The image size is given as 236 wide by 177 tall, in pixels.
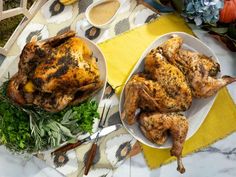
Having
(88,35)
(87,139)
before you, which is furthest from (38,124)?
(88,35)

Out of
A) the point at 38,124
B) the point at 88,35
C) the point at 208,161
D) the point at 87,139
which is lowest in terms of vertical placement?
the point at 208,161

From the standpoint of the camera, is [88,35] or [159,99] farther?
[88,35]

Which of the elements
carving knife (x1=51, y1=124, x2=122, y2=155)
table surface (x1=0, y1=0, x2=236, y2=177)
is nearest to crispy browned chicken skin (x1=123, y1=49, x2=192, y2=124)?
carving knife (x1=51, y1=124, x2=122, y2=155)

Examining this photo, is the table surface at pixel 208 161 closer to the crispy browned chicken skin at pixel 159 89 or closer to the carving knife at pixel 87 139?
the carving knife at pixel 87 139

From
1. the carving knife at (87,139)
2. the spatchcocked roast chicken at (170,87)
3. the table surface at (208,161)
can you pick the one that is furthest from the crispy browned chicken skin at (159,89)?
the table surface at (208,161)

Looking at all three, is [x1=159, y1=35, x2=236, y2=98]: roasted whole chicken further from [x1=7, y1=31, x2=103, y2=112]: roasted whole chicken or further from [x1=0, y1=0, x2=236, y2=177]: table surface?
[x1=7, y1=31, x2=103, y2=112]: roasted whole chicken

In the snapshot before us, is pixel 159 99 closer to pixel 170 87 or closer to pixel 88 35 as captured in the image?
pixel 170 87
